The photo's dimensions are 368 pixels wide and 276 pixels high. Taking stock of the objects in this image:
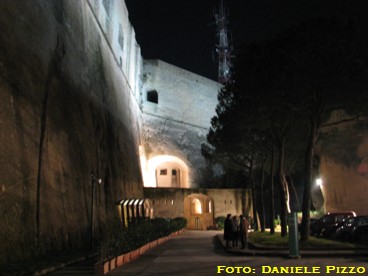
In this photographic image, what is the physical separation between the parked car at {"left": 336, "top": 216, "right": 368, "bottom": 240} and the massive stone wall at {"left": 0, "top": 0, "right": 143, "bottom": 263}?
949 cm

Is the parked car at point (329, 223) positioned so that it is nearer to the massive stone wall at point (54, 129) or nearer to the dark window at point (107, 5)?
the massive stone wall at point (54, 129)

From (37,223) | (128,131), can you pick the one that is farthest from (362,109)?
(128,131)

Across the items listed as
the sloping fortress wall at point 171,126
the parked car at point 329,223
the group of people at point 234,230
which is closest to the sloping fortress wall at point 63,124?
the group of people at point 234,230

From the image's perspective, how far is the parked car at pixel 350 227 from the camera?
1457 cm

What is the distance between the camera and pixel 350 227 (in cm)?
1499

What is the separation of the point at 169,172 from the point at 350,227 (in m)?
25.3

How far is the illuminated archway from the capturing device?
122 feet

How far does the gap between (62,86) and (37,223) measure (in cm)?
565

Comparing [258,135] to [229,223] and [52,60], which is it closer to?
[229,223]

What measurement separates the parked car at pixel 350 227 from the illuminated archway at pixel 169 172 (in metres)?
22.0

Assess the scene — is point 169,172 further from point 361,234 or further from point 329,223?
point 361,234

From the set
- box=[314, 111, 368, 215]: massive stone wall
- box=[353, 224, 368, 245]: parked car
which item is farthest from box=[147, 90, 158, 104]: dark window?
box=[353, 224, 368, 245]: parked car

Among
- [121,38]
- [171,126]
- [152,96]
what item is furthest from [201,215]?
[121,38]

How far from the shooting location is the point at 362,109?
49.8 ft
